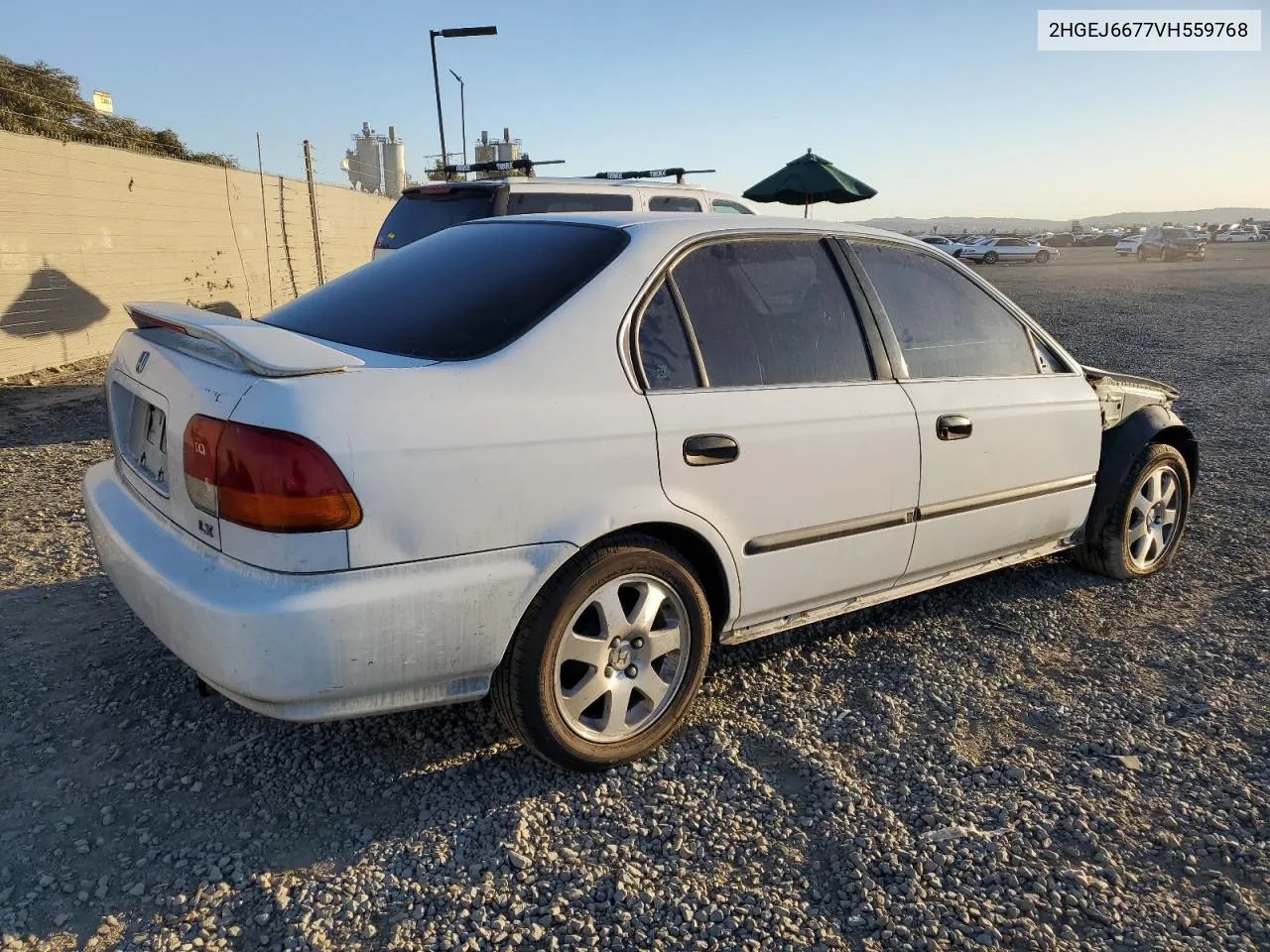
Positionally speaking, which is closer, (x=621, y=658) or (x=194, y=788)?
(x=194, y=788)

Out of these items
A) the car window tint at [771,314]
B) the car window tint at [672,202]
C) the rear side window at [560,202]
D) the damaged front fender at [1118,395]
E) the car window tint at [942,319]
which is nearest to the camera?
the car window tint at [771,314]

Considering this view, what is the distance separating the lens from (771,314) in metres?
3.14

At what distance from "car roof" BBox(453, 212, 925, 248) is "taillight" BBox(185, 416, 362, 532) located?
1323 millimetres

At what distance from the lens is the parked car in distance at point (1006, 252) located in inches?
1829

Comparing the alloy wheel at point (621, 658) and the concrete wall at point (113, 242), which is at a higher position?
the concrete wall at point (113, 242)

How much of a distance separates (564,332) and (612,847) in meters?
1.38

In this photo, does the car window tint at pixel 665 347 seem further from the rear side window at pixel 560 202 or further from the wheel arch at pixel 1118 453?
the rear side window at pixel 560 202

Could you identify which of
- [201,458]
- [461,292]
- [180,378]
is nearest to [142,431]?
[180,378]

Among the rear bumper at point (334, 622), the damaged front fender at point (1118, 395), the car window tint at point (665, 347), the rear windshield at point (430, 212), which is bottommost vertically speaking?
the rear bumper at point (334, 622)

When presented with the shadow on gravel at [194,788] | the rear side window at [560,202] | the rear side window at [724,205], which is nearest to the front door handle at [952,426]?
the shadow on gravel at [194,788]

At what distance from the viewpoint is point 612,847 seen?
2467 millimetres

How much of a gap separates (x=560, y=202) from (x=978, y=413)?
5213 mm

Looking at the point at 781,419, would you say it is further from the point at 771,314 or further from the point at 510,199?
the point at 510,199

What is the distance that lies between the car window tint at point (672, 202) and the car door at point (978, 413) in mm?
4899
